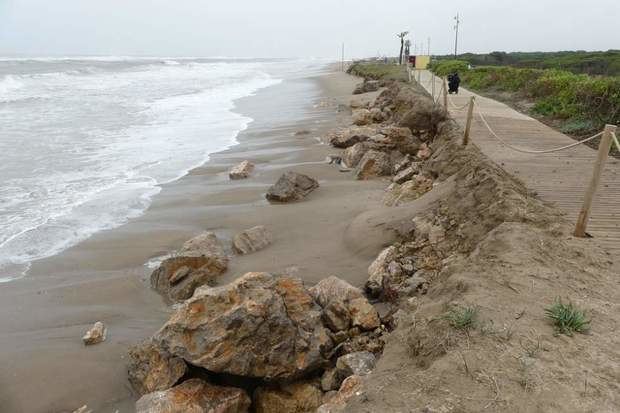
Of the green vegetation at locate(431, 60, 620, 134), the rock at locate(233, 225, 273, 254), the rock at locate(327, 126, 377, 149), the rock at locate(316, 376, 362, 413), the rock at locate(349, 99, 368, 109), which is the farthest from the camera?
the rock at locate(349, 99, 368, 109)

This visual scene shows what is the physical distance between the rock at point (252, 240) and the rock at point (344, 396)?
3858mm

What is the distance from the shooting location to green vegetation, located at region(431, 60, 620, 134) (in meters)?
12.7

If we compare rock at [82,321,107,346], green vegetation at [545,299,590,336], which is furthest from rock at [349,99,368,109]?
green vegetation at [545,299,590,336]

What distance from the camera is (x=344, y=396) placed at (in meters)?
3.68

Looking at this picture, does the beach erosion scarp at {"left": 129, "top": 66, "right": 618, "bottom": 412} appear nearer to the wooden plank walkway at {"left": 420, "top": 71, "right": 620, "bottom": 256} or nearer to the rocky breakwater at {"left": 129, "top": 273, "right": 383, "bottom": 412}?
the rocky breakwater at {"left": 129, "top": 273, "right": 383, "bottom": 412}

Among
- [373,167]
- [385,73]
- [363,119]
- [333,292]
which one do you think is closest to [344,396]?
[333,292]

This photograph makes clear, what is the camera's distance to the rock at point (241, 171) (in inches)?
450

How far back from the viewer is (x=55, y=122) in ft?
60.0

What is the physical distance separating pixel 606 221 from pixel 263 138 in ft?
38.6

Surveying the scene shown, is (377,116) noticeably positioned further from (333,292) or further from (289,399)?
(289,399)

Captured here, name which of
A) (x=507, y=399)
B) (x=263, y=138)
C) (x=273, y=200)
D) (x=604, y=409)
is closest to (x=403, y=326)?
(x=507, y=399)

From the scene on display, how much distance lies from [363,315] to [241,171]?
283 inches

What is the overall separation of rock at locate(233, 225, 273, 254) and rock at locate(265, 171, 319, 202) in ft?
6.30

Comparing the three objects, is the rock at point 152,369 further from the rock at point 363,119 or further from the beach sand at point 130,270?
the rock at point 363,119
